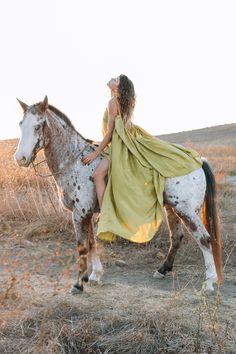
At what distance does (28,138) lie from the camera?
17.0ft

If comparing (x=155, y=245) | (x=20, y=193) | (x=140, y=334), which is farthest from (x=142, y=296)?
(x=20, y=193)

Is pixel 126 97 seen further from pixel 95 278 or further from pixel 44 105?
pixel 95 278

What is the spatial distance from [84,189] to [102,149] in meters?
0.46

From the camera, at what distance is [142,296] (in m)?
5.18

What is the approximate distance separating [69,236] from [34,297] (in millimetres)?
3051

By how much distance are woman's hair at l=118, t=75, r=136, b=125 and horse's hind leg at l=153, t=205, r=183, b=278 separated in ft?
4.42

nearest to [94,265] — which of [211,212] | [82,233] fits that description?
[82,233]

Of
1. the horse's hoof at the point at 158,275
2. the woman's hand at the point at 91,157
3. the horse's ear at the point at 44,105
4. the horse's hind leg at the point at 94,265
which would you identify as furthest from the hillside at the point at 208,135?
the horse's ear at the point at 44,105

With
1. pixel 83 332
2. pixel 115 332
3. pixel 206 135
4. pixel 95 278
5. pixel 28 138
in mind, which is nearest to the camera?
pixel 83 332

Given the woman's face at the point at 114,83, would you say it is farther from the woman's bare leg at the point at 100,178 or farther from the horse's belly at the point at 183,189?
the horse's belly at the point at 183,189

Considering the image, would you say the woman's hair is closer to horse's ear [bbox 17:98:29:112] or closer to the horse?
the horse

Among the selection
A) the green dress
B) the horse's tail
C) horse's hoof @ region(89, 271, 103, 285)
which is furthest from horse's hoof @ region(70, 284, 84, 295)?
the horse's tail

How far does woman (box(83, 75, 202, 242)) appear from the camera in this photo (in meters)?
5.37

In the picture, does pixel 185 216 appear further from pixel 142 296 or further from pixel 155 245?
pixel 155 245
